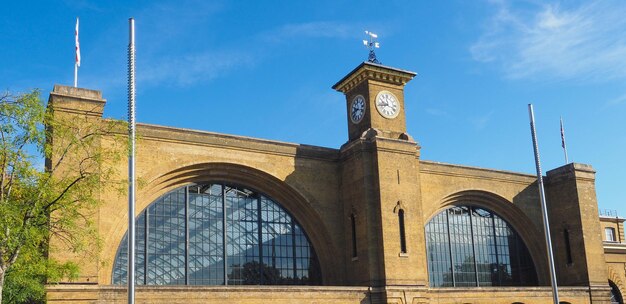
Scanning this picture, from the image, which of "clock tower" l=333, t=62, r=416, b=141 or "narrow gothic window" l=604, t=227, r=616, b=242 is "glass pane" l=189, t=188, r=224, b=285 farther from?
"narrow gothic window" l=604, t=227, r=616, b=242

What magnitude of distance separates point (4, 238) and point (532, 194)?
102 feet

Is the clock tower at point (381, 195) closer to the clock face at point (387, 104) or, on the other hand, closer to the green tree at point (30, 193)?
the clock face at point (387, 104)

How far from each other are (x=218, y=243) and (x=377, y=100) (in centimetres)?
1057

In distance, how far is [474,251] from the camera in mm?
38656

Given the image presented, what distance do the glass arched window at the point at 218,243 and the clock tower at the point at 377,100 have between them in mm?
6040

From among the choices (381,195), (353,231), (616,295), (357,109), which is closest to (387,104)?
(357,109)

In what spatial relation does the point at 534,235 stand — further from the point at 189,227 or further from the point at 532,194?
the point at 189,227

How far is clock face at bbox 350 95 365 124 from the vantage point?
35.3 meters

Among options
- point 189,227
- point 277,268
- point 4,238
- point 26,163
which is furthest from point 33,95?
point 277,268

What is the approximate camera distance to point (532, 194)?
1625 inches

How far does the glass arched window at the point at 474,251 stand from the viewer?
37.1 m

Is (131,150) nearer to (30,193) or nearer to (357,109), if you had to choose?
(30,193)

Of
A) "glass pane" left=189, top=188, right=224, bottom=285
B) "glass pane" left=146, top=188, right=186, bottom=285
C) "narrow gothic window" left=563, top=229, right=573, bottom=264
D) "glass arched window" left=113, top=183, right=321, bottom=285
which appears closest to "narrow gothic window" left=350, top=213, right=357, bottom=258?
"glass arched window" left=113, top=183, right=321, bottom=285

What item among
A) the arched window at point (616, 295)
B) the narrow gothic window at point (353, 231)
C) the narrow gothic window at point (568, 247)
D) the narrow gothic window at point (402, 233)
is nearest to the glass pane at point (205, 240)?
the narrow gothic window at point (353, 231)
